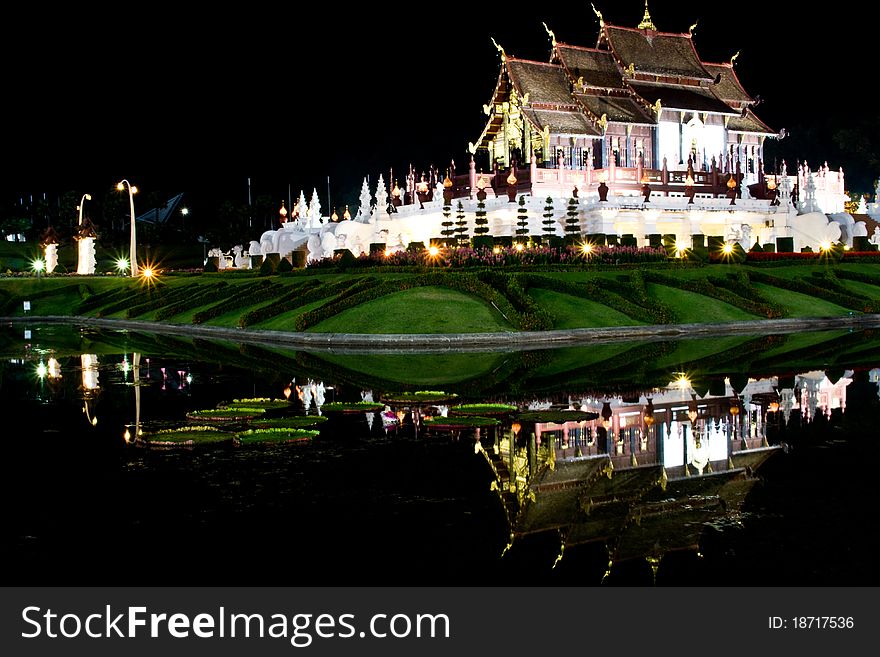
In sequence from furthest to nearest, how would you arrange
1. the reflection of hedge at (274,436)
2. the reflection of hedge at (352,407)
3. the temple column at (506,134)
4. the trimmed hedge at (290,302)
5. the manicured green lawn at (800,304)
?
the temple column at (506,134)
the trimmed hedge at (290,302)
the manicured green lawn at (800,304)
the reflection of hedge at (352,407)
the reflection of hedge at (274,436)

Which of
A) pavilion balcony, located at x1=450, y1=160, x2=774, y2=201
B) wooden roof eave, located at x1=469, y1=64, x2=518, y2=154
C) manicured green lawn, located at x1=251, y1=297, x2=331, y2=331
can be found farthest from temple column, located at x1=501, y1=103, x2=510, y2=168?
manicured green lawn, located at x1=251, y1=297, x2=331, y2=331

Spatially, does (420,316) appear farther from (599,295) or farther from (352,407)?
(352,407)

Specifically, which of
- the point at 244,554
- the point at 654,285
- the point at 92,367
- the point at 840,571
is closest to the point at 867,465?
the point at 840,571

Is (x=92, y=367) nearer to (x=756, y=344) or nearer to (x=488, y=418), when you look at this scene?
(x=488, y=418)

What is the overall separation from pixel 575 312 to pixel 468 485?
25.0 m

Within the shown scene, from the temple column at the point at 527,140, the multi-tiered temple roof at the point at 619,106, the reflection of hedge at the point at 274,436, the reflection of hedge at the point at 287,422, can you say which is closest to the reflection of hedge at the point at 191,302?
the temple column at the point at 527,140

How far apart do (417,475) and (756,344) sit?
2086 centimetres

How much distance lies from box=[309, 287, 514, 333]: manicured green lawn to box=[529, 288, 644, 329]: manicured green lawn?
7.37 feet

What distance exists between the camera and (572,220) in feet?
181

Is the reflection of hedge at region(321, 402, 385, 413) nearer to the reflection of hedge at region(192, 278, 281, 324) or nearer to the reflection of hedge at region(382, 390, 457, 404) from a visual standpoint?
the reflection of hedge at region(382, 390, 457, 404)

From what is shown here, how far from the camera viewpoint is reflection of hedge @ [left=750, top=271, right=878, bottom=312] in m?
42.3

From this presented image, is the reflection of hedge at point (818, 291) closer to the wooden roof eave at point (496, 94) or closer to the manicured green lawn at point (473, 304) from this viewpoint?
the manicured green lawn at point (473, 304)

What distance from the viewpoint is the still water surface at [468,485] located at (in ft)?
33.8

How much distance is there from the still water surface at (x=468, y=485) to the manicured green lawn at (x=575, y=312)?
1133 centimetres
